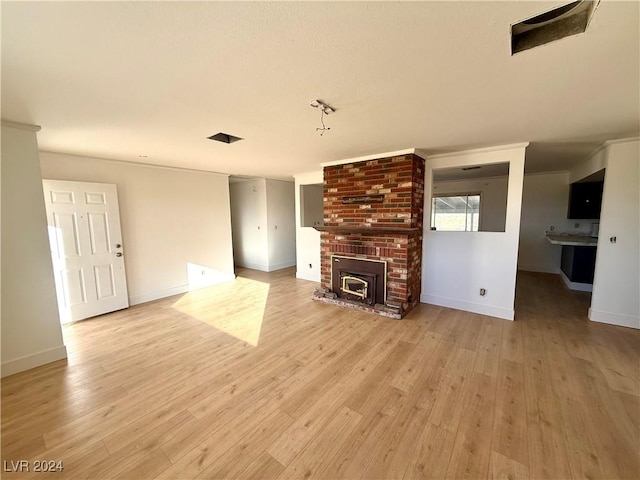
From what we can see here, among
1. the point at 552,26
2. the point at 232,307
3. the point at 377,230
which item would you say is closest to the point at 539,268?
the point at 377,230

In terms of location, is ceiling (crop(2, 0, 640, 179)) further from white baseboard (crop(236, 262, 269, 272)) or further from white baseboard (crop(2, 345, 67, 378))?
white baseboard (crop(236, 262, 269, 272))

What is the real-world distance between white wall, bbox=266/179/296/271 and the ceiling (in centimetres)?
351

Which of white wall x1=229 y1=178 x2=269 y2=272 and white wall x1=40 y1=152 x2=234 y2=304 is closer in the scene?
white wall x1=40 y1=152 x2=234 y2=304

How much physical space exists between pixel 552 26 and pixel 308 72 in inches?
49.4

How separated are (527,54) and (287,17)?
1.30 meters

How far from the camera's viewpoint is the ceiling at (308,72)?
3.67ft

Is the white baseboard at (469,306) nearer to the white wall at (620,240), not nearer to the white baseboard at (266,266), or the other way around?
the white wall at (620,240)

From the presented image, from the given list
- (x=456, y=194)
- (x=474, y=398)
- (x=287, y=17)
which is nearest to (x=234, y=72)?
(x=287, y=17)

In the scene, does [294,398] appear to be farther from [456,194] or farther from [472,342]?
[456,194]

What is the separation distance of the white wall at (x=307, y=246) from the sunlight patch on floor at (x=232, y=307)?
0.97 meters

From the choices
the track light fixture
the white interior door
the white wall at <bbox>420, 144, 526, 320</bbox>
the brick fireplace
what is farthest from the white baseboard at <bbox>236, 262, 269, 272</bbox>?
the track light fixture

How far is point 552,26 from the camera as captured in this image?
1.26m

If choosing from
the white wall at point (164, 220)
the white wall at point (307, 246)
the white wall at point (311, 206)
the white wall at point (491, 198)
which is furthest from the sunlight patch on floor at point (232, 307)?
the white wall at point (491, 198)

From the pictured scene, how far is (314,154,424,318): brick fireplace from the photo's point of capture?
11.9 feet
